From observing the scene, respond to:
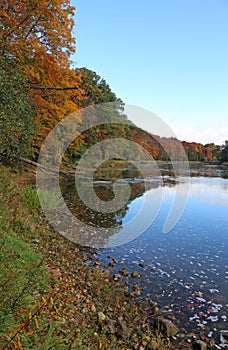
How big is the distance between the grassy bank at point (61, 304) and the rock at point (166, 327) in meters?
0.15

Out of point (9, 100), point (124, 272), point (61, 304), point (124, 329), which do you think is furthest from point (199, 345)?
point (9, 100)

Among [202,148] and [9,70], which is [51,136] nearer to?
[9,70]

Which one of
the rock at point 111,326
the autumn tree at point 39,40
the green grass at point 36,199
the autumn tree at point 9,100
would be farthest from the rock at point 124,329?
the autumn tree at point 39,40

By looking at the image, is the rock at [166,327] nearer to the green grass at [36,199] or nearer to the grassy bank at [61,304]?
the grassy bank at [61,304]

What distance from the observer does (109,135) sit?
41.7 m

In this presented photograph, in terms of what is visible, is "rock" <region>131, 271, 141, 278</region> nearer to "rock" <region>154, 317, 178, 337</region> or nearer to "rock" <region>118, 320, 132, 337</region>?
"rock" <region>154, 317, 178, 337</region>

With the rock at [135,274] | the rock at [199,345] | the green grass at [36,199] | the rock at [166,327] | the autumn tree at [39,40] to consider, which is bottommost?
the rock at [199,345]

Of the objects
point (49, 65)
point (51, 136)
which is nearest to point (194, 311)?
point (49, 65)

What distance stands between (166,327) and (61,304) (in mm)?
2053

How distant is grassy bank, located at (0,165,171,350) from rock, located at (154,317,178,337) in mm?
→ 151

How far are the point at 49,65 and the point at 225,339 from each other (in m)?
14.5

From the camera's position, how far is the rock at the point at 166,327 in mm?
4664

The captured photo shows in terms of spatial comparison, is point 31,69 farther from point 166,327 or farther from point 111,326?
point 166,327

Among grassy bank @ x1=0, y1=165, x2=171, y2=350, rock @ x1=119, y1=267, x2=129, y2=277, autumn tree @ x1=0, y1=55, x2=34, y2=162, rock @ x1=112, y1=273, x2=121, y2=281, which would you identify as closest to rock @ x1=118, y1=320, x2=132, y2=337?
grassy bank @ x1=0, y1=165, x2=171, y2=350
